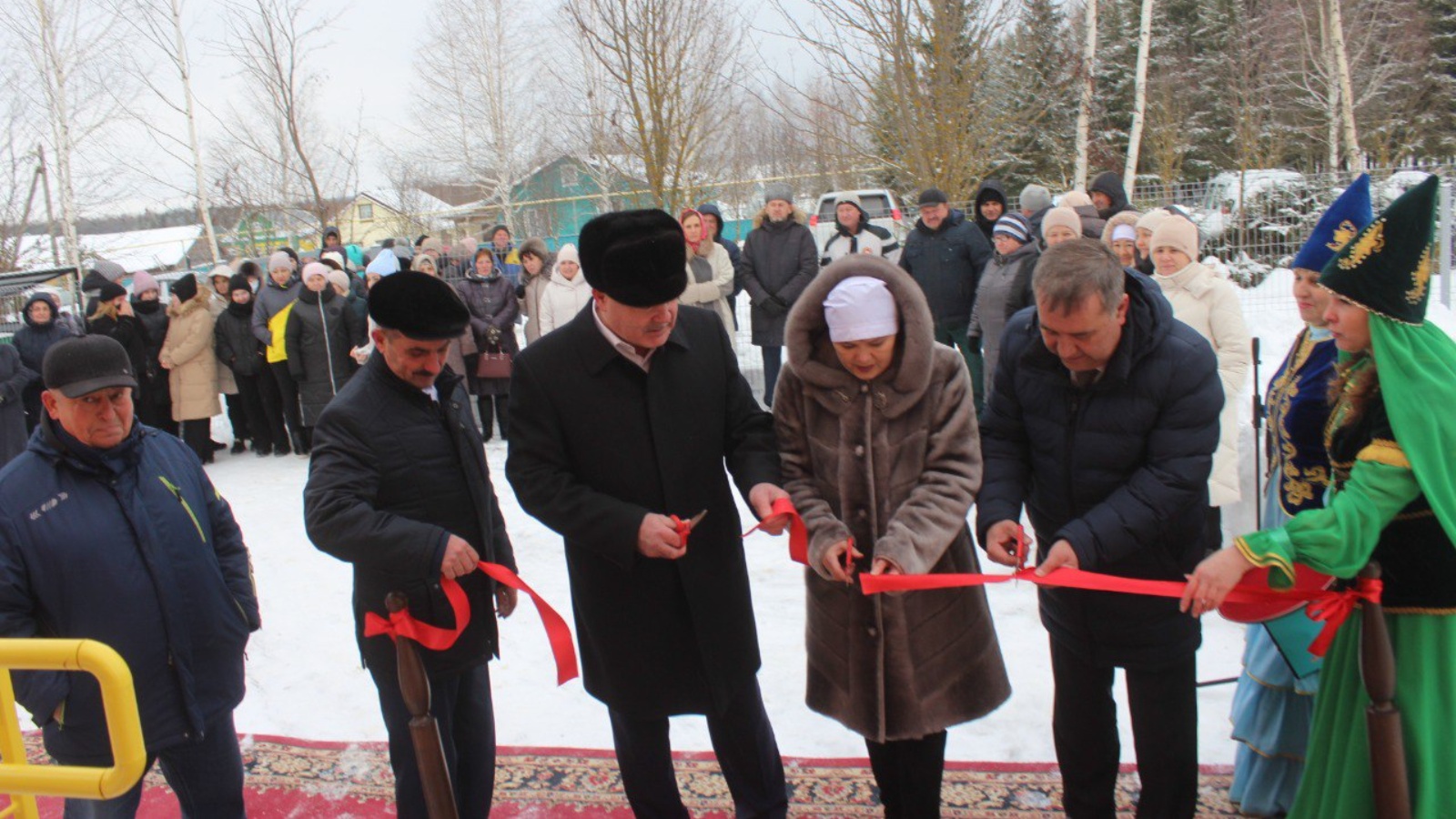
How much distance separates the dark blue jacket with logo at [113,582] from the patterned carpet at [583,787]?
1083 millimetres

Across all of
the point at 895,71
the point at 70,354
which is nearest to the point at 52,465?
the point at 70,354

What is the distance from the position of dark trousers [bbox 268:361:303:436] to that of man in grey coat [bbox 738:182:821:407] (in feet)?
15.0

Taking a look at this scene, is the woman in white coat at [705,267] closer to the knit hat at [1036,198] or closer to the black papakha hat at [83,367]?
the knit hat at [1036,198]

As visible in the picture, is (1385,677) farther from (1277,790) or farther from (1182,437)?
(1277,790)

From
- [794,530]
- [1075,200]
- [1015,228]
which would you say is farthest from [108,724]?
[1075,200]

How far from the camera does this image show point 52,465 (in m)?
2.88

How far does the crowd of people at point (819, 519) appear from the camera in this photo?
8.74 feet

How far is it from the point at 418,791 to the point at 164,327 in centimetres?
882

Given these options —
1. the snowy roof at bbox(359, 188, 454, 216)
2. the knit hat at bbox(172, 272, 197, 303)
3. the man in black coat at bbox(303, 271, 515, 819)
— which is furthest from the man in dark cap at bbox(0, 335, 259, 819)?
the snowy roof at bbox(359, 188, 454, 216)

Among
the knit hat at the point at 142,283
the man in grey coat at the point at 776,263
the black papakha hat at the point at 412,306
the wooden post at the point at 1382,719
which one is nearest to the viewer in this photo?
the wooden post at the point at 1382,719

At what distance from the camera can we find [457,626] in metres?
3.01

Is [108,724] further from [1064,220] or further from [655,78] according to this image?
[655,78]

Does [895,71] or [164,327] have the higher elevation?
[895,71]

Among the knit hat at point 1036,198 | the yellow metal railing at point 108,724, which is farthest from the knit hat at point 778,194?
the yellow metal railing at point 108,724
